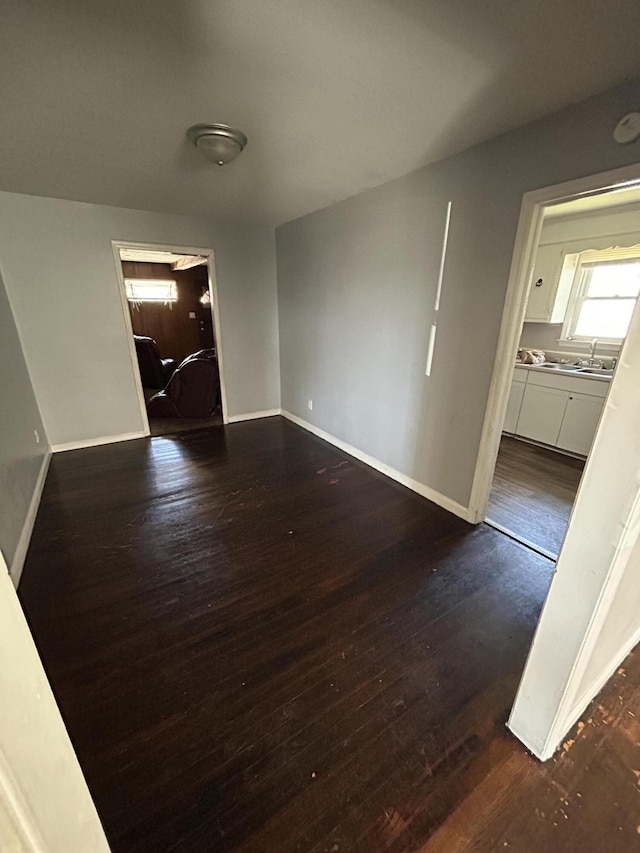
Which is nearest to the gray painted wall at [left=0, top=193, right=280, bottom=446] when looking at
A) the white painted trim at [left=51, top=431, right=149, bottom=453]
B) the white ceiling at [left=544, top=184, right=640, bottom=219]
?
the white painted trim at [left=51, top=431, right=149, bottom=453]

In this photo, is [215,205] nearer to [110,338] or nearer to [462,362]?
[110,338]

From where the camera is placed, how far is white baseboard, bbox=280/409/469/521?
2.62 m

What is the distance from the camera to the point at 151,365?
5891 mm

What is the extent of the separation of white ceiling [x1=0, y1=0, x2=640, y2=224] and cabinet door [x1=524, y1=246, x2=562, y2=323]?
8.36ft

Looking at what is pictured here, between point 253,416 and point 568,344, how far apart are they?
13.0 feet

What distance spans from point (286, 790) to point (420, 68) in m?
2.72

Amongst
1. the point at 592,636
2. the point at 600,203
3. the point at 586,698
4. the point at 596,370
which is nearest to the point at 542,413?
the point at 596,370

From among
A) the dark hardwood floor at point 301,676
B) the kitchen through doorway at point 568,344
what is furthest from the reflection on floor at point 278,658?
the kitchen through doorway at point 568,344

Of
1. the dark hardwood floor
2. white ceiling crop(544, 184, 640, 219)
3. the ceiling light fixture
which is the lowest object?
the dark hardwood floor

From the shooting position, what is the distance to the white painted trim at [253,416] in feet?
15.3

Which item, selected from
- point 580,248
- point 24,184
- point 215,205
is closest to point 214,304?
point 215,205

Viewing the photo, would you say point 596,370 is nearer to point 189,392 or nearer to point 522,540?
point 522,540

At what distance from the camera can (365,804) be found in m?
1.10

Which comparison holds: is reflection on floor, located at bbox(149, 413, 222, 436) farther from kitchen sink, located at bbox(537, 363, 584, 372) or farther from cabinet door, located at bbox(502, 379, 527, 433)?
kitchen sink, located at bbox(537, 363, 584, 372)
